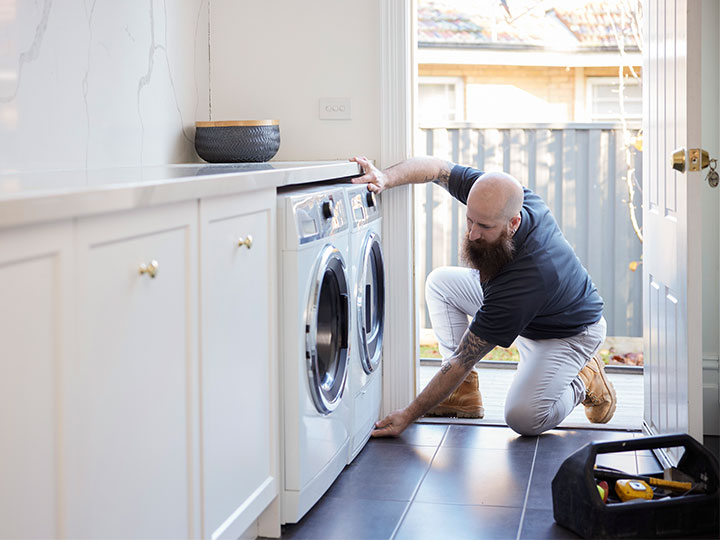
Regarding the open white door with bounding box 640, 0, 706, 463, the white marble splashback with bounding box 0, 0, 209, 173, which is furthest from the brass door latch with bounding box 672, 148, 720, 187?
the white marble splashback with bounding box 0, 0, 209, 173

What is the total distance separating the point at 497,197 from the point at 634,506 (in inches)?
44.8

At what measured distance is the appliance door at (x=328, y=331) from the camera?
8.00 ft

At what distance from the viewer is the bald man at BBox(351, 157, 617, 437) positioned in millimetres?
2969

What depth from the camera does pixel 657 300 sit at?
299cm

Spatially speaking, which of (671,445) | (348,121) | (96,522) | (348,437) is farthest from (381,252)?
(96,522)

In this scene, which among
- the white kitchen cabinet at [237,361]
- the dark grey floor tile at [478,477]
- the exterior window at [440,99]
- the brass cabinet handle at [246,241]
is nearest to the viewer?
the white kitchen cabinet at [237,361]

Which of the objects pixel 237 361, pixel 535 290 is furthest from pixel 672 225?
pixel 237 361

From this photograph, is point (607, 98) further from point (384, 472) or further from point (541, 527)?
point (541, 527)

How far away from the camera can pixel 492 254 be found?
299 centimetres

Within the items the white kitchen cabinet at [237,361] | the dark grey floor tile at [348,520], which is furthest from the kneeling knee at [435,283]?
the white kitchen cabinet at [237,361]

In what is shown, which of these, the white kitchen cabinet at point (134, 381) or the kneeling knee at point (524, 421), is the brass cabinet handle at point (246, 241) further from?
the kneeling knee at point (524, 421)

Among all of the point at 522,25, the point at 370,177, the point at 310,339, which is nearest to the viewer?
the point at 310,339

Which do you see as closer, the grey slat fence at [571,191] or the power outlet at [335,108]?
the power outlet at [335,108]

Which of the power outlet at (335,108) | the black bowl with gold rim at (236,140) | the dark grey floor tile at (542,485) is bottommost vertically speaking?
the dark grey floor tile at (542,485)
